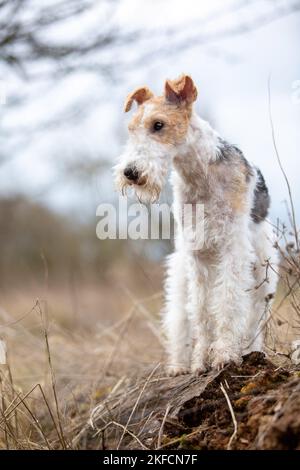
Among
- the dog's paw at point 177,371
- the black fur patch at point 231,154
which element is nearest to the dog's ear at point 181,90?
the black fur patch at point 231,154

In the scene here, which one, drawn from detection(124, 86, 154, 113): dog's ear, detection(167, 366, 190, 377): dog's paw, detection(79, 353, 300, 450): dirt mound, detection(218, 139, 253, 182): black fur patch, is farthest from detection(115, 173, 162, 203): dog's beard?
detection(167, 366, 190, 377): dog's paw

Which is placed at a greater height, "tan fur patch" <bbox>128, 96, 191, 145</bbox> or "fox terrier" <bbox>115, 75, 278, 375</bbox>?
"tan fur patch" <bbox>128, 96, 191, 145</bbox>

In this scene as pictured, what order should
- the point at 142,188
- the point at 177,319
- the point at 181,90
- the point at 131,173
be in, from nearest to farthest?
the point at 131,173
the point at 142,188
the point at 181,90
the point at 177,319

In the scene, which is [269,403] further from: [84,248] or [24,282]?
[84,248]

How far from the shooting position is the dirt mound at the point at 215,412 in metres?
2.50

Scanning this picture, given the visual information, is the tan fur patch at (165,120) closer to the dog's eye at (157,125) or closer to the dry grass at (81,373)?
the dog's eye at (157,125)

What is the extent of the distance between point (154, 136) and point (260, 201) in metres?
0.98

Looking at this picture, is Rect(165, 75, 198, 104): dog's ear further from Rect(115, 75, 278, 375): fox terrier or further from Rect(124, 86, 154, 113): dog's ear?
Rect(124, 86, 154, 113): dog's ear

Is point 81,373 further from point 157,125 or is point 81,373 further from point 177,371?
point 157,125

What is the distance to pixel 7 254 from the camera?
1605cm

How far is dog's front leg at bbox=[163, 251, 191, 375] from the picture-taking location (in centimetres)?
440

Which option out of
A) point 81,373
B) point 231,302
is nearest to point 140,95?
point 231,302

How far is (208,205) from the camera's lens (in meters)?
3.98

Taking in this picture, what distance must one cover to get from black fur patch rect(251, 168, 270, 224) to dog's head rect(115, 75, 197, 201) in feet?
2.36
